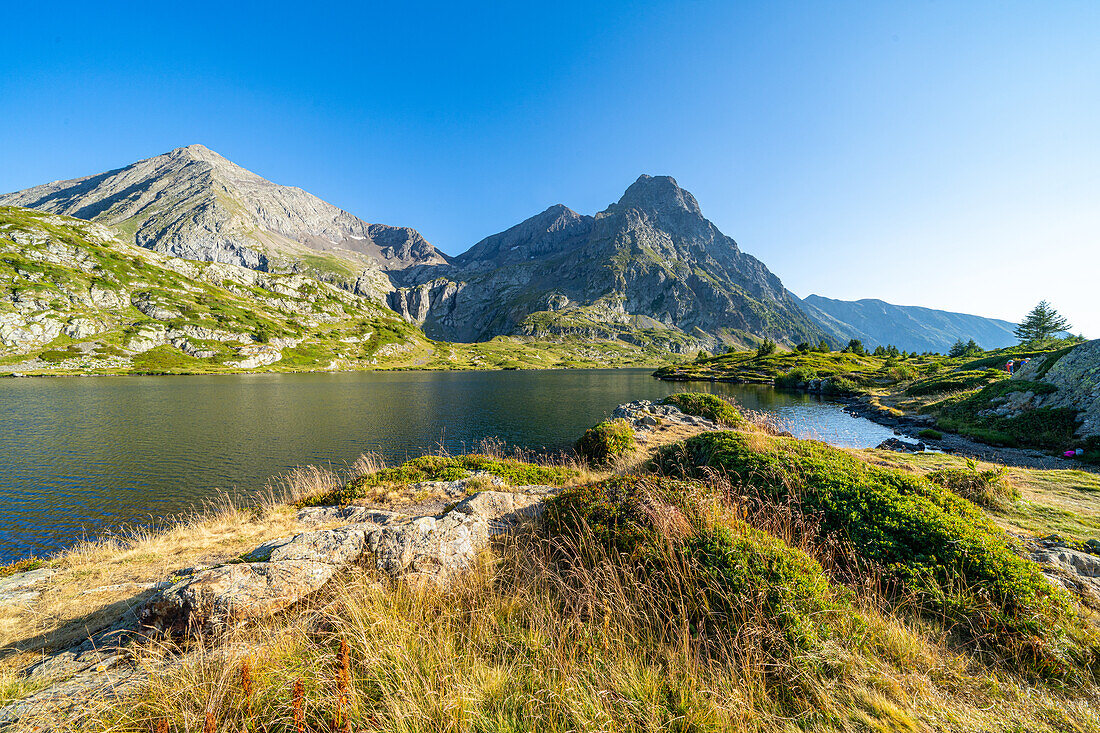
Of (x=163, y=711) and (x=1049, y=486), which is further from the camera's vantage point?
(x=1049, y=486)

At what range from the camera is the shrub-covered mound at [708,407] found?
108 feet

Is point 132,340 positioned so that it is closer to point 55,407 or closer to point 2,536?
point 55,407

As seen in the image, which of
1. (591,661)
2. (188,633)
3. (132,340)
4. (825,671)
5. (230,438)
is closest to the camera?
(825,671)

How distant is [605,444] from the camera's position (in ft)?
80.5

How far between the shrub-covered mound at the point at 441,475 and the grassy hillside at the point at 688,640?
8.62 m

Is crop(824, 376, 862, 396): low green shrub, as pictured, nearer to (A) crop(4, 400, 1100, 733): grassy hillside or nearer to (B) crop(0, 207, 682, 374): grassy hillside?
(A) crop(4, 400, 1100, 733): grassy hillside

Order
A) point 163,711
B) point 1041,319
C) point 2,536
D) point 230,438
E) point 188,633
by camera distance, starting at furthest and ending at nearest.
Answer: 1. point 1041,319
2. point 230,438
3. point 2,536
4. point 188,633
5. point 163,711

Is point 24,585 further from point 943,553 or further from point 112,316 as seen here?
point 112,316

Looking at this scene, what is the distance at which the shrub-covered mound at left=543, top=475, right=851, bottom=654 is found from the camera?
199 inches

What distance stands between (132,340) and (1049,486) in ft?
707

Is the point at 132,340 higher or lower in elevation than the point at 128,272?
lower

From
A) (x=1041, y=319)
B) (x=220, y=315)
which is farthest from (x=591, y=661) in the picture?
(x=220, y=315)

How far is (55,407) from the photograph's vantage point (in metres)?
51.2

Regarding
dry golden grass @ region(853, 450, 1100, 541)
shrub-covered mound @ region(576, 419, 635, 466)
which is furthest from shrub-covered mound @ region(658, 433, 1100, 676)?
shrub-covered mound @ region(576, 419, 635, 466)
